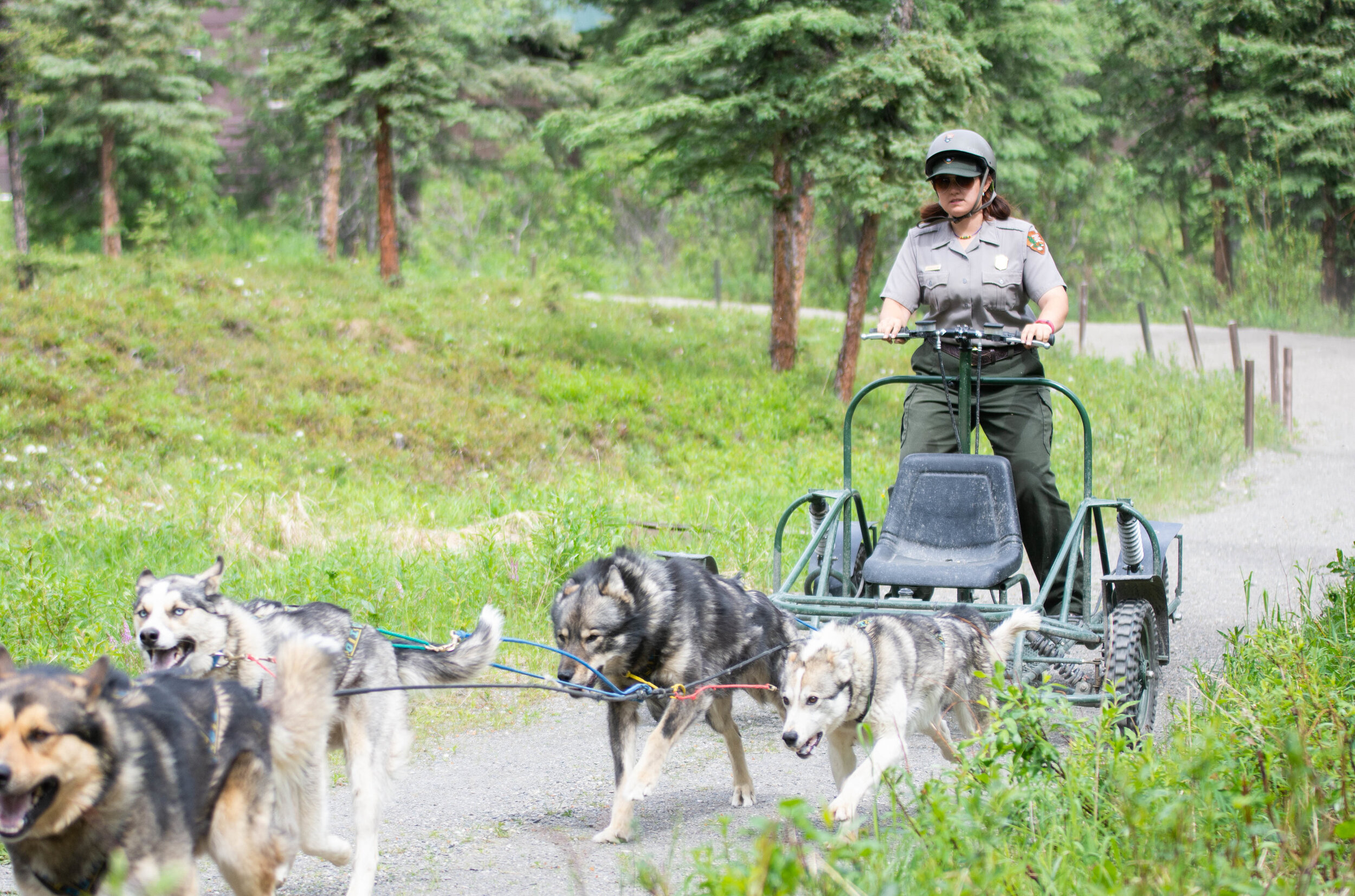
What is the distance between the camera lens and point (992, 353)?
6.34 m

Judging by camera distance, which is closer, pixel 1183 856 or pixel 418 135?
pixel 1183 856

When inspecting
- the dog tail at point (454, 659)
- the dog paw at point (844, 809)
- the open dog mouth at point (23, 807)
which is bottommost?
the dog paw at point (844, 809)

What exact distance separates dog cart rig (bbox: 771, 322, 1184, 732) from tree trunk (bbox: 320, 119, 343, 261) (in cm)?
1770

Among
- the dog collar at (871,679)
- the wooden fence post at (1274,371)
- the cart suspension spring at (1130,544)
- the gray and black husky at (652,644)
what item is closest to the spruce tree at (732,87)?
the wooden fence post at (1274,371)

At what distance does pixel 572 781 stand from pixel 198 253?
66.2 feet

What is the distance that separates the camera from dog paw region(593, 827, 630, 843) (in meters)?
4.70

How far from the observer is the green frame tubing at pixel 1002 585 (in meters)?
5.45

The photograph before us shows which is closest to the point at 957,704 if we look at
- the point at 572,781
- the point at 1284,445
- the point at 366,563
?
the point at 572,781

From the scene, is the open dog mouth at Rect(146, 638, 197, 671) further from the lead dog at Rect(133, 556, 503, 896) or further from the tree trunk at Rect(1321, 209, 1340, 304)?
the tree trunk at Rect(1321, 209, 1340, 304)

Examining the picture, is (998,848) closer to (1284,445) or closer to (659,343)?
(1284,445)

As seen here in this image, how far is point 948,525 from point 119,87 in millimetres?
19242

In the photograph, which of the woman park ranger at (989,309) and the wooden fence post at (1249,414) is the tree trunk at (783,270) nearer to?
the wooden fence post at (1249,414)

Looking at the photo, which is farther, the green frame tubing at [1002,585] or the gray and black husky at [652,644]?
the green frame tubing at [1002,585]

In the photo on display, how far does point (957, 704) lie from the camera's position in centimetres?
517
